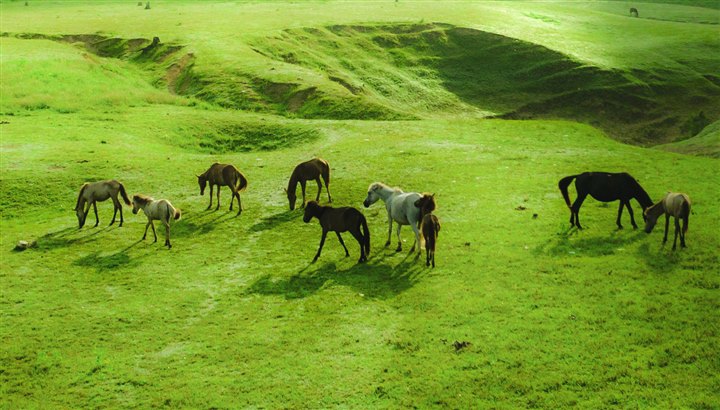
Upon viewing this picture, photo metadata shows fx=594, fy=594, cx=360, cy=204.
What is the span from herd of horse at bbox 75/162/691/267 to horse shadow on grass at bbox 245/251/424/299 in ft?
1.89

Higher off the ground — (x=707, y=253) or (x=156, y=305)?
(x=707, y=253)

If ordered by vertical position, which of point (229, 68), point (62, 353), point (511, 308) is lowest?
point (62, 353)

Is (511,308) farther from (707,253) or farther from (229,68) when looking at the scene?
(229,68)

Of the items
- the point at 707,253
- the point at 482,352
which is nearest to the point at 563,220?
the point at 707,253

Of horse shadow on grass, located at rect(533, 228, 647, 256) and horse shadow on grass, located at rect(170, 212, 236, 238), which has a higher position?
horse shadow on grass, located at rect(533, 228, 647, 256)

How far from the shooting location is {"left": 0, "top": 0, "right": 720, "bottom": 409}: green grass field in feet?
41.4

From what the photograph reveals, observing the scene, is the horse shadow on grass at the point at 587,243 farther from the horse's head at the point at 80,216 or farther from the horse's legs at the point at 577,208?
the horse's head at the point at 80,216

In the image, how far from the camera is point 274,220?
894 inches

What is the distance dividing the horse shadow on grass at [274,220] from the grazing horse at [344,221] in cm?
350

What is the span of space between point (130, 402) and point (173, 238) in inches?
372

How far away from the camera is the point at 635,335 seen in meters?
13.5

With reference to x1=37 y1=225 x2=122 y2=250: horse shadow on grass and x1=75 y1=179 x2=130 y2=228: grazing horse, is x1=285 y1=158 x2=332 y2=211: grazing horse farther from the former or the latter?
x1=37 y1=225 x2=122 y2=250: horse shadow on grass

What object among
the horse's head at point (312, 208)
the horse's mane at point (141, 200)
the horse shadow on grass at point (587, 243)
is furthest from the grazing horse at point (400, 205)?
the horse's mane at point (141, 200)

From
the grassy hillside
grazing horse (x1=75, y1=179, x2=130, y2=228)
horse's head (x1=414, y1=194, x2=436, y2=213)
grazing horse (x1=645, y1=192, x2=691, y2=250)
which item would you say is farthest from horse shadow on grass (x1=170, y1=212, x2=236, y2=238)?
the grassy hillside
